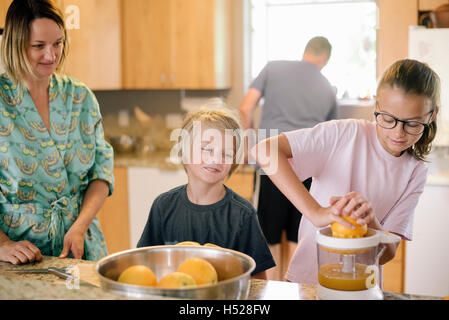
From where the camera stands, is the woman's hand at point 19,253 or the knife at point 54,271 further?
the woman's hand at point 19,253

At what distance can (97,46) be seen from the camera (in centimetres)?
294

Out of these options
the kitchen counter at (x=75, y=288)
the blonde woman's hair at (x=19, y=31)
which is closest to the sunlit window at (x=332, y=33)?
the blonde woman's hair at (x=19, y=31)

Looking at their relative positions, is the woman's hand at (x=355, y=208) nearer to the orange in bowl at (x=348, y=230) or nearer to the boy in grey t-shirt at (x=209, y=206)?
the orange in bowl at (x=348, y=230)

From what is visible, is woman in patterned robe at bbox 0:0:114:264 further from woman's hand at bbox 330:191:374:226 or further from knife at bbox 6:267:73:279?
woman's hand at bbox 330:191:374:226

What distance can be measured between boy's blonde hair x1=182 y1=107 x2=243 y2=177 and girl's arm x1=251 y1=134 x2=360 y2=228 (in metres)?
0.12

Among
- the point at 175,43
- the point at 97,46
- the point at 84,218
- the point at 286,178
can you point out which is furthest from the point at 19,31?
the point at 175,43

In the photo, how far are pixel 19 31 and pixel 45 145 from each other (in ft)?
0.86

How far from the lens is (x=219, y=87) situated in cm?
308

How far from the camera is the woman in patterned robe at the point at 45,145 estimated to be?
1.20 m

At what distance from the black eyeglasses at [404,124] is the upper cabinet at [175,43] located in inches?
80.3

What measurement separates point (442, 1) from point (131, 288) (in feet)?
8.03

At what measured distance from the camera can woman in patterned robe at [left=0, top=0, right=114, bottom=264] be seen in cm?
120

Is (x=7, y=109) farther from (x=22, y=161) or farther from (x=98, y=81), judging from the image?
(x=98, y=81)

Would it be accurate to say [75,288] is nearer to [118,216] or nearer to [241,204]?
[241,204]
